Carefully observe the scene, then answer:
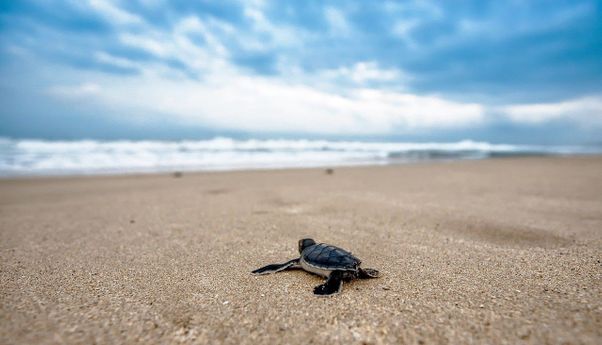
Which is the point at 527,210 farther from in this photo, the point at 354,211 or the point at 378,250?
the point at 378,250

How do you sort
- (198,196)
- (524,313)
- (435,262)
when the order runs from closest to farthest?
(524,313)
(435,262)
(198,196)

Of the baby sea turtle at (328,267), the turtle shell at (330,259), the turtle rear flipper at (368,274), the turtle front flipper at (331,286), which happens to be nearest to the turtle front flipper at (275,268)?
the baby sea turtle at (328,267)

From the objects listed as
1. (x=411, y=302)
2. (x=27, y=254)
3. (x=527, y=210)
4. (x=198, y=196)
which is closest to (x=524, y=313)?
(x=411, y=302)

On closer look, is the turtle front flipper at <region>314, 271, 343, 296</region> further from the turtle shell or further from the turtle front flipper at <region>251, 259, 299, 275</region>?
the turtle front flipper at <region>251, 259, 299, 275</region>

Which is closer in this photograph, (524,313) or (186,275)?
(524,313)

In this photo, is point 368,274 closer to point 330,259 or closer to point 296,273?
point 330,259

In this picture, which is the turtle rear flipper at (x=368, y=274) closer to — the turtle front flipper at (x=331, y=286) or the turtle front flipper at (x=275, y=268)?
the turtle front flipper at (x=331, y=286)

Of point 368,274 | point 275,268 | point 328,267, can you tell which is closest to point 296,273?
point 275,268
